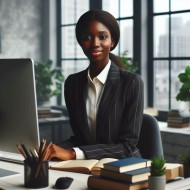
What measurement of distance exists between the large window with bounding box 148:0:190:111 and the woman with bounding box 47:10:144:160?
82.1 inches

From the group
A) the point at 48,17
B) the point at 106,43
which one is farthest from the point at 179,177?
the point at 48,17

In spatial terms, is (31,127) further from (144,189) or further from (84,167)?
(144,189)

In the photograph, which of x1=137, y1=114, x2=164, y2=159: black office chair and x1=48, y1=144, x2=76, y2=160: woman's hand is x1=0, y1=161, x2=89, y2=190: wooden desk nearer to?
x1=48, y1=144, x2=76, y2=160: woman's hand

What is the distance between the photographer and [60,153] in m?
1.66

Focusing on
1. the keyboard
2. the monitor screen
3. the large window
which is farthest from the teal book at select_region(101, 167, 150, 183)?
the large window

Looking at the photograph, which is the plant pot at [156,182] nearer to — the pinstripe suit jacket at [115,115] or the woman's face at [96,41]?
the pinstripe suit jacket at [115,115]

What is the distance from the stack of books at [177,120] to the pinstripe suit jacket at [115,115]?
5.73ft

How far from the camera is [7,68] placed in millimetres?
1524

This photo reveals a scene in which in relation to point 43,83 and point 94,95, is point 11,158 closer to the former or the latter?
point 94,95

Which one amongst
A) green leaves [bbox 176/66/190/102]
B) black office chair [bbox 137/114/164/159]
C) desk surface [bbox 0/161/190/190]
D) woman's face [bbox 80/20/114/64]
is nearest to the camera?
desk surface [bbox 0/161/190/190]

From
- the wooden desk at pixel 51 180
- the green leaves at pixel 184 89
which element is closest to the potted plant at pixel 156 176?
the wooden desk at pixel 51 180

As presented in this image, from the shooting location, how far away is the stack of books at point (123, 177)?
1.27m

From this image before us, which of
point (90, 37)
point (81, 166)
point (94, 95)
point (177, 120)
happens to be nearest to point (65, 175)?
point (81, 166)

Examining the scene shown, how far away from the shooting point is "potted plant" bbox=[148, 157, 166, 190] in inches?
48.9
